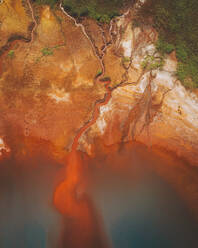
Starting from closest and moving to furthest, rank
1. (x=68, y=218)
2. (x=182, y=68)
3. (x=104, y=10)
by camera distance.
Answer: (x=68, y=218) → (x=182, y=68) → (x=104, y=10)

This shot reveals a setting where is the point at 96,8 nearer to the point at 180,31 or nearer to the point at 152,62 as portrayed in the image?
the point at 152,62

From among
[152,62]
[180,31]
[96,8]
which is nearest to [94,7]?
[96,8]

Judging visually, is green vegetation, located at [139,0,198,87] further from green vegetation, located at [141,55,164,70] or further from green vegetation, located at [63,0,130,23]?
green vegetation, located at [63,0,130,23]

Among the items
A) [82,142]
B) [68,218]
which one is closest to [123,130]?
[82,142]

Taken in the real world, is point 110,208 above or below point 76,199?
below

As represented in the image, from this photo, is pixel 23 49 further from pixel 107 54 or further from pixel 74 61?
pixel 107 54

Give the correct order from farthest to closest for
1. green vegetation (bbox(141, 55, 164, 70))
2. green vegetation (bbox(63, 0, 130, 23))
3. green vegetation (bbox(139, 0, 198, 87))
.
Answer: green vegetation (bbox(63, 0, 130, 23)) < green vegetation (bbox(141, 55, 164, 70)) < green vegetation (bbox(139, 0, 198, 87))

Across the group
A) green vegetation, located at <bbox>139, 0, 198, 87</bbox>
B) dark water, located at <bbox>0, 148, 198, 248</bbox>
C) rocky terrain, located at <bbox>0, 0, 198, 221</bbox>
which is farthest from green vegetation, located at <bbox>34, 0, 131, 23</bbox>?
dark water, located at <bbox>0, 148, 198, 248</bbox>
